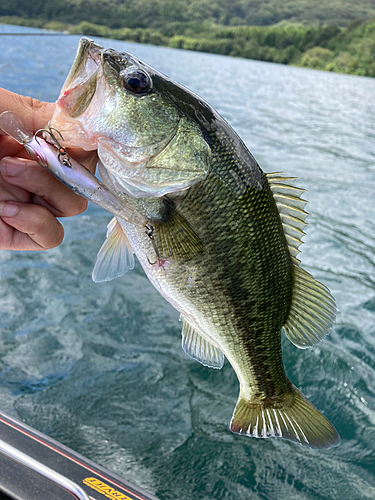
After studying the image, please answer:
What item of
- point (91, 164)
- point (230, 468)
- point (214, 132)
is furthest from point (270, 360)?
point (230, 468)

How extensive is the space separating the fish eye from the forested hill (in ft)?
63.7

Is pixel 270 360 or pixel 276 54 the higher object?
pixel 276 54

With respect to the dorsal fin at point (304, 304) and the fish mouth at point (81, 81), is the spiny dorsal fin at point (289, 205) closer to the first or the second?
the dorsal fin at point (304, 304)

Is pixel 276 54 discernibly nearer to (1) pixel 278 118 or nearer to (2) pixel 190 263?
(1) pixel 278 118

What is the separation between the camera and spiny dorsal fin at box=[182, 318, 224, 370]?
2.08 meters

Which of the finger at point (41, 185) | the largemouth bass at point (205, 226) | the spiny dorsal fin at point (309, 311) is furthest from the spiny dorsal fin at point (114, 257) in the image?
the spiny dorsal fin at point (309, 311)

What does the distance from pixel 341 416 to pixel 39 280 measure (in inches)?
158

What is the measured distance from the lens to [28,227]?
189 centimetres

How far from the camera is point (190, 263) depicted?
1.74 metres

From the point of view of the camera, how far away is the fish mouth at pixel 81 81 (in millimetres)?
1465

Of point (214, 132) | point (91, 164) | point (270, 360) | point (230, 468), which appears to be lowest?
point (230, 468)

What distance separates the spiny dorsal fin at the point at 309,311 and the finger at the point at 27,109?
55.4 inches

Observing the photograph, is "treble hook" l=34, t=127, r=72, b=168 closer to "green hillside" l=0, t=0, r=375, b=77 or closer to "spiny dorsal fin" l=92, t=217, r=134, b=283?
"spiny dorsal fin" l=92, t=217, r=134, b=283

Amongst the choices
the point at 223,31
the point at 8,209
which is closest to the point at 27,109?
the point at 8,209
